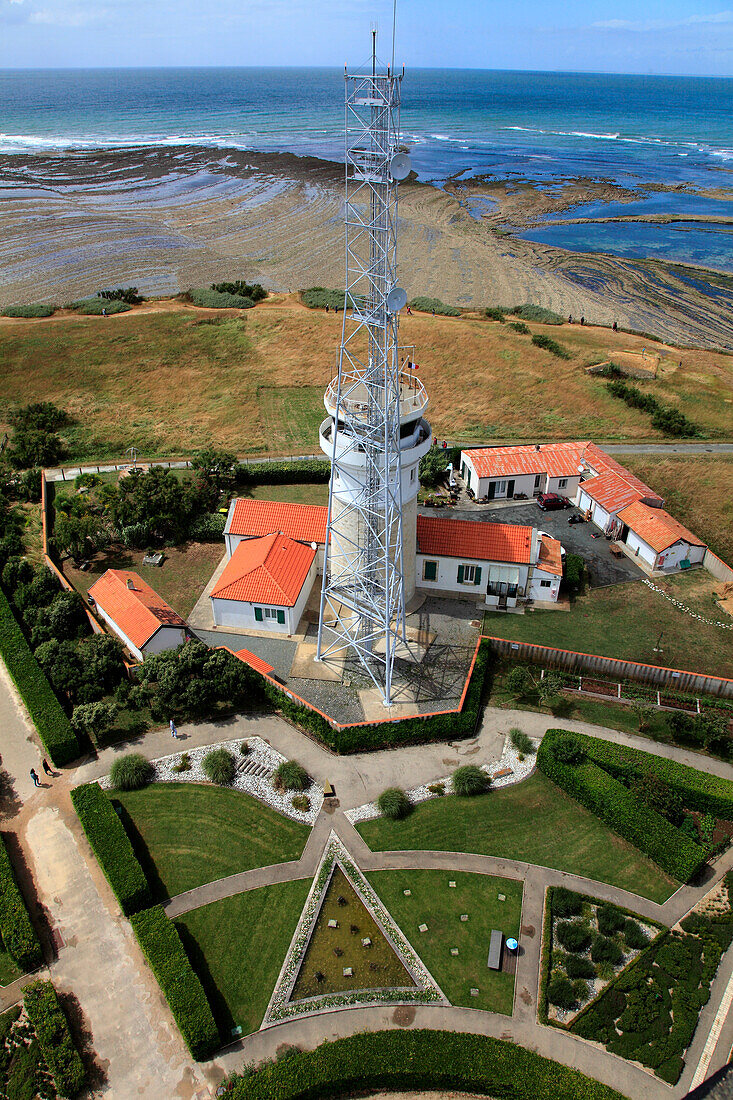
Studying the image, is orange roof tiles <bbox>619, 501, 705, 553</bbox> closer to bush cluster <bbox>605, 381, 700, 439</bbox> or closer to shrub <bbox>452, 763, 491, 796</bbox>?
bush cluster <bbox>605, 381, 700, 439</bbox>

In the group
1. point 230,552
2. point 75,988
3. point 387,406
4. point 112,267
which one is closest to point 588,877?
point 75,988

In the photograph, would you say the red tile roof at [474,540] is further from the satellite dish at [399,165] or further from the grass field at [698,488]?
the satellite dish at [399,165]

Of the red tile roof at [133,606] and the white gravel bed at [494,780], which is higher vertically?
the red tile roof at [133,606]

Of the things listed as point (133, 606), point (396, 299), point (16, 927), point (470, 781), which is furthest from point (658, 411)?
point (16, 927)

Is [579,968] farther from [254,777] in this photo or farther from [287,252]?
[287,252]

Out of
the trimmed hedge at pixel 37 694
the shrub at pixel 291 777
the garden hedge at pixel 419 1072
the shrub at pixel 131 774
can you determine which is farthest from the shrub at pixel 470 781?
the trimmed hedge at pixel 37 694

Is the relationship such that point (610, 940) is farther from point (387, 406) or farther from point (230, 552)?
point (230, 552)
